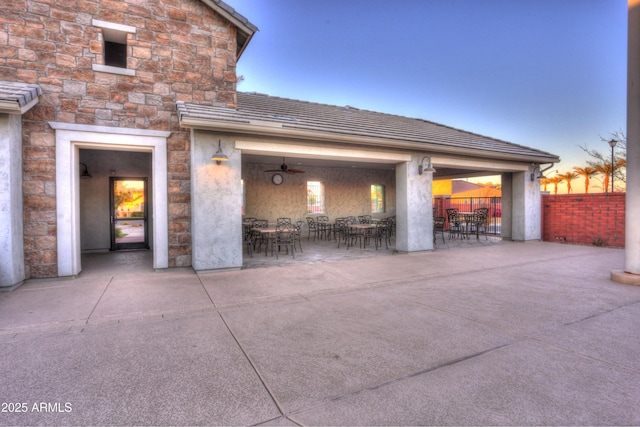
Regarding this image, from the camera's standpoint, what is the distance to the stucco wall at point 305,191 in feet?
41.2

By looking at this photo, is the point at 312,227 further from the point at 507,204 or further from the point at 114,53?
the point at 114,53

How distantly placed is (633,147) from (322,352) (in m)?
6.56

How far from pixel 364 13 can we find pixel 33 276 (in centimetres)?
1434

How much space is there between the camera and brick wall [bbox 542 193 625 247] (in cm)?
961

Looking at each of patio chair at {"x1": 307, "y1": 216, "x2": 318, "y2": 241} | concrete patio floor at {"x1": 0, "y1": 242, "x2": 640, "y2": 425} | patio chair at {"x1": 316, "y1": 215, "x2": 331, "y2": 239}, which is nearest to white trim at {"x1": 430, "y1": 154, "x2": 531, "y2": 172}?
concrete patio floor at {"x1": 0, "y1": 242, "x2": 640, "y2": 425}

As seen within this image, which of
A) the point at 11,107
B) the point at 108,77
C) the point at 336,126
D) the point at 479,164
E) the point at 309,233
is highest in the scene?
the point at 108,77

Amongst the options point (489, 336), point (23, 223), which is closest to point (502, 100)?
point (489, 336)

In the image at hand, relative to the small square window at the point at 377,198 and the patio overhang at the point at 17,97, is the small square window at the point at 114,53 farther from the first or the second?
the small square window at the point at 377,198

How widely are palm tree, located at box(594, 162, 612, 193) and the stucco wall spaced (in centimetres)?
1383

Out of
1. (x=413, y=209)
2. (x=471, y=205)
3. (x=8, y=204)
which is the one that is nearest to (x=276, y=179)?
(x=413, y=209)

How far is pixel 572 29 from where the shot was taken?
1277cm

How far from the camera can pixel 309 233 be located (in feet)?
41.3

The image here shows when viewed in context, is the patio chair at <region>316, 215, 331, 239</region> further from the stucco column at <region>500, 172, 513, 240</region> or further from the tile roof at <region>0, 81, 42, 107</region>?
the tile roof at <region>0, 81, 42, 107</region>

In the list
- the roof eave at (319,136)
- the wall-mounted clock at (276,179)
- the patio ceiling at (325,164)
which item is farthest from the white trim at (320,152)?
the wall-mounted clock at (276,179)
